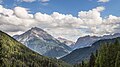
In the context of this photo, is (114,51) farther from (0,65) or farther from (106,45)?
(0,65)

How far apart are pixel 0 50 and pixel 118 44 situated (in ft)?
214

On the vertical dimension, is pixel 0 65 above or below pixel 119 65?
above

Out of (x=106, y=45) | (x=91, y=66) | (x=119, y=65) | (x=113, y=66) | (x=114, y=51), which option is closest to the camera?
(x=119, y=65)

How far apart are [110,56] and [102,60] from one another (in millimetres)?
3702

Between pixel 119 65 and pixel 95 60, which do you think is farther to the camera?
pixel 95 60

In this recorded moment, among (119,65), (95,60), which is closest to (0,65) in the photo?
(119,65)

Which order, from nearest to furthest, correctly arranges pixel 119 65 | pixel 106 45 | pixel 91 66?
pixel 119 65, pixel 106 45, pixel 91 66

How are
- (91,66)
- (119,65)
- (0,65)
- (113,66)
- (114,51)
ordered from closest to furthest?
(0,65), (119,65), (113,66), (114,51), (91,66)

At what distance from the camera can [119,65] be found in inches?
3681

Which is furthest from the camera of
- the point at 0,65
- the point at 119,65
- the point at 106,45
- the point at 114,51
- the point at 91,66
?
the point at 91,66

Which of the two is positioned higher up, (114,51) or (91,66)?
(114,51)

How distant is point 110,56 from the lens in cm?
10625

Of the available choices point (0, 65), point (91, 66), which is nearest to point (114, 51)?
point (91, 66)

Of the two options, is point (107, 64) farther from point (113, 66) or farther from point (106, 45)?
point (106, 45)
